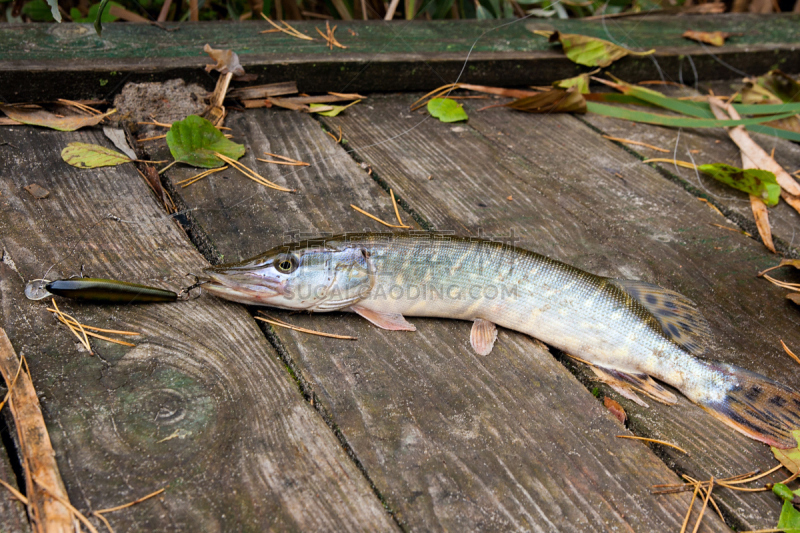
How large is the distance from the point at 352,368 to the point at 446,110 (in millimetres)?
2476

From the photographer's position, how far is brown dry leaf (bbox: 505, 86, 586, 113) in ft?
13.8

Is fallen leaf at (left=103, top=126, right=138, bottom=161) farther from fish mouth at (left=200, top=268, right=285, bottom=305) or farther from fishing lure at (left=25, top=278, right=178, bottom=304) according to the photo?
fish mouth at (left=200, top=268, right=285, bottom=305)

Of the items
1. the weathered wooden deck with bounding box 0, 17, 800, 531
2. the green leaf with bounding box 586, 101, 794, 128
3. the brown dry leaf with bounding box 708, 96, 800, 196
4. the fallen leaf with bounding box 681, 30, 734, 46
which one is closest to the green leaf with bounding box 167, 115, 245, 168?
the weathered wooden deck with bounding box 0, 17, 800, 531

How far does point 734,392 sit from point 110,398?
2419 mm

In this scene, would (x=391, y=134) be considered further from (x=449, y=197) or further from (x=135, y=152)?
(x=135, y=152)

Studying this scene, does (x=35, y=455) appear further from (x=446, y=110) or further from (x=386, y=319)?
(x=446, y=110)

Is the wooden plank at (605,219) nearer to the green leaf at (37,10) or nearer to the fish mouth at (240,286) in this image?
the fish mouth at (240,286)

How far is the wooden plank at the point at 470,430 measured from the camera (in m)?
1.90

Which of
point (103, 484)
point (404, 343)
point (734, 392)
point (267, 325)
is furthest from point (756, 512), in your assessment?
point (103, 484)

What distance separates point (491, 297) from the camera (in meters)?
2.57

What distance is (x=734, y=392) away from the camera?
7.62ft

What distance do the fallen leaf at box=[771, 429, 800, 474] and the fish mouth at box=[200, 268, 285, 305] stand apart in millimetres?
2082

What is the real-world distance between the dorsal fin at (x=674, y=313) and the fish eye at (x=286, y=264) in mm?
1491

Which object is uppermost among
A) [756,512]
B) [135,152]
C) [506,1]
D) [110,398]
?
[506,1]
